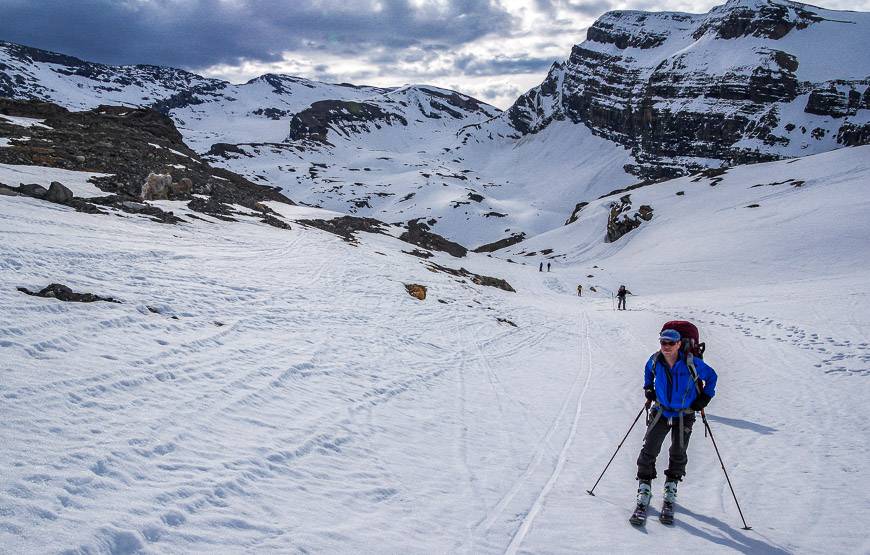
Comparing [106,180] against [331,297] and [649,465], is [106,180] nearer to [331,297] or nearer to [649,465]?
[331,297]

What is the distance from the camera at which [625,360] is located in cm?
1547

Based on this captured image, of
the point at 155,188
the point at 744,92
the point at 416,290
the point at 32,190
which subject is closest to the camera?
the point at 32,190

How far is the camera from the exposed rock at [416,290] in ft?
68.3

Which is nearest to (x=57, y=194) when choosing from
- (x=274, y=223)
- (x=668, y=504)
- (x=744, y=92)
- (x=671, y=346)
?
(x=274, y=223)

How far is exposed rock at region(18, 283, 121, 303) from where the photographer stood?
915 cm

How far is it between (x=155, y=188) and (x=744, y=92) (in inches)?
6612

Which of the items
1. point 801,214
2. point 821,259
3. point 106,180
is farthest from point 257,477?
point 801,214

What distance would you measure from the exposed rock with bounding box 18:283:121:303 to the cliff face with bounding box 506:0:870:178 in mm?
153350

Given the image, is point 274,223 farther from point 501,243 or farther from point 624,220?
point 501,243

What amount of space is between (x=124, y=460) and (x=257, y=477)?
1446mm

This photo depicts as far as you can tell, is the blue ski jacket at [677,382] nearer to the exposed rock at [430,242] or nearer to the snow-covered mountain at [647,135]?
the exposed rock at [430,242]

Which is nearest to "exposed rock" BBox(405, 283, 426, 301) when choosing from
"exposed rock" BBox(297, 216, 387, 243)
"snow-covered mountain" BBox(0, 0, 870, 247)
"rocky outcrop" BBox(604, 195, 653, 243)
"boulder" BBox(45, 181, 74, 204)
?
"exposed rock" BBox(297, 216, 387, 243)

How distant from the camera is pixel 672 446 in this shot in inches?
236

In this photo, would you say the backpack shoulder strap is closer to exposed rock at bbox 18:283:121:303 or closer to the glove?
the glove
